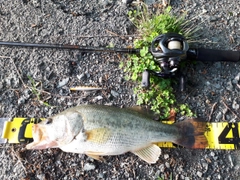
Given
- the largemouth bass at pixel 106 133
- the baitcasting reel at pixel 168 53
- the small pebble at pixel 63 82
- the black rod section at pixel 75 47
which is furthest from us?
the small pebble at pixel 63 82

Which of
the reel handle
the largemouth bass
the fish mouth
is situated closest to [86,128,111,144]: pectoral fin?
the largemouth bass

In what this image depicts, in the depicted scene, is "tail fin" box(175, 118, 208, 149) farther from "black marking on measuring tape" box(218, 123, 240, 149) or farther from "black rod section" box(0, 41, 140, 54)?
"black rod section" box(0, 41, 140, 54)

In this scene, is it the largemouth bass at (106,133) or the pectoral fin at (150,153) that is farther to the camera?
the pectoral fin at (150,153)

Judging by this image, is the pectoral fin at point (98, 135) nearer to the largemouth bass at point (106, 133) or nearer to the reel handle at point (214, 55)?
the largemouth bass at point (106, 133)

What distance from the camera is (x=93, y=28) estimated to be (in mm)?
3984

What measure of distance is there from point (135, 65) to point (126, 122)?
0.87 metres

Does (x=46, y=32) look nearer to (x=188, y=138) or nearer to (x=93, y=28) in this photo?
(x=93, y=28)

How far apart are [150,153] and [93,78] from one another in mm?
1193

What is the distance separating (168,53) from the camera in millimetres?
3197

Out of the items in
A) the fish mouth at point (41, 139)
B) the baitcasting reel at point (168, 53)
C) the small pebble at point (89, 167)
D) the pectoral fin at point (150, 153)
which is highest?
the baitcasting reel at point (168, 53)

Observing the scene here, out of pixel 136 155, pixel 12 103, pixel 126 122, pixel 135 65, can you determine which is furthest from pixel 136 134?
pixel 12 103

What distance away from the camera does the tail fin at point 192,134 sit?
10.7ft

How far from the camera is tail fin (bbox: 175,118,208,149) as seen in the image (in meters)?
3.25

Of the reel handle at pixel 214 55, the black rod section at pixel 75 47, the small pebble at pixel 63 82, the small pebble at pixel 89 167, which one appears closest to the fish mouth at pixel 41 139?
the small pebble at pixel 89 167
